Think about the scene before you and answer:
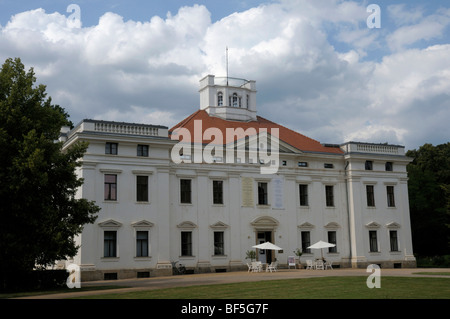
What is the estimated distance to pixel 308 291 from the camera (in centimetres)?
1956

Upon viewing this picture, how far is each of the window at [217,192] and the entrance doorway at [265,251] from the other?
423cm

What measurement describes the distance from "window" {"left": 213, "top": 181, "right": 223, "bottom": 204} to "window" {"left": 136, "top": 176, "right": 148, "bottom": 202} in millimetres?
5666

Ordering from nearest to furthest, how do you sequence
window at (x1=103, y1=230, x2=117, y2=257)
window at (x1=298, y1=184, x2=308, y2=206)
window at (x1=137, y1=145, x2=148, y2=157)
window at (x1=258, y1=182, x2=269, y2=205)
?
window at (x1=103, y1=230, x2=117, y2=257) → window at (x1=137, y1=145, x2=148, y2=157) → window at (x1=258, y1=182, x2=269, y2=205) → window at (x1=298, y1=184, x2=308, y2=206)

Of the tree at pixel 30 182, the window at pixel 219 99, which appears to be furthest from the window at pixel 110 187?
the window at pixel 219 99

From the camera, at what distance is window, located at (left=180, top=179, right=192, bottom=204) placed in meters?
37.9

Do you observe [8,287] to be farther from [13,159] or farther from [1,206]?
[13,159]

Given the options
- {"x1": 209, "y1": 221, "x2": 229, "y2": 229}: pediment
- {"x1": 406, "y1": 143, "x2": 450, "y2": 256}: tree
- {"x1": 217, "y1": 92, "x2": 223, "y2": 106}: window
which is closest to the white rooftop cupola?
{"x1": 217, "y1": 92, "x2": 223, "y2": 106}: window

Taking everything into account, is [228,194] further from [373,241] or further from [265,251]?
[373,241]

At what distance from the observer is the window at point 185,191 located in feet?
124

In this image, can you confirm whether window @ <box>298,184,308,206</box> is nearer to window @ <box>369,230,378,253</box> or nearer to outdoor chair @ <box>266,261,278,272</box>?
window @ <box>369,230,378,253</box>

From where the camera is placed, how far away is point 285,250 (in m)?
40.8

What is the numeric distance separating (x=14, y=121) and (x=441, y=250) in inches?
1880
